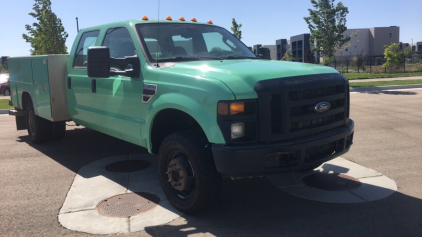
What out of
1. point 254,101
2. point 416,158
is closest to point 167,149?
point 254,101

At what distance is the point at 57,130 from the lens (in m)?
7.57

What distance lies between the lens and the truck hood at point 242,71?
345cm

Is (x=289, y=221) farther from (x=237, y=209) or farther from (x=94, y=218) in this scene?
(x=94, y=218)

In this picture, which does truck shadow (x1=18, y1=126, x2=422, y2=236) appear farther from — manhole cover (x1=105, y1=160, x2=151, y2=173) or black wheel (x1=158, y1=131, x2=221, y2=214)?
manhole cover (x1=105, y1=160, x2=151, y2=173)

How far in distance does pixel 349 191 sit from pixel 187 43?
2772 mm

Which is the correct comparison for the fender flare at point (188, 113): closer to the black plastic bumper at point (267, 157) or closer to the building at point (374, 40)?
the black plastic bumper at point (267, 157)

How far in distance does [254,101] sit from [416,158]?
3.86 metres

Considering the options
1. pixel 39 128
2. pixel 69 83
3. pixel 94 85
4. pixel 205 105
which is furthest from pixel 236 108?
pixel 39 128

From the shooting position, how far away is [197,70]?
3844mm

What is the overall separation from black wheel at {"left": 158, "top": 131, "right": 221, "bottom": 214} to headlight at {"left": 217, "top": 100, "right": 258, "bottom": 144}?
403 millimetres

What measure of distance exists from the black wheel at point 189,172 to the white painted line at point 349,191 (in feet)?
3.22

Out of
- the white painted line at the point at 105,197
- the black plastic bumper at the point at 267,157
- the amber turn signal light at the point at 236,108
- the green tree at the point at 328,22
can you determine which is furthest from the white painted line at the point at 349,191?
the green tree at the point at 328,22

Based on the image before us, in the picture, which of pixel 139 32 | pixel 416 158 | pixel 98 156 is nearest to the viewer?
pixel 139 32

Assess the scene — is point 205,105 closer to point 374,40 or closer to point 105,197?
point 105,197
